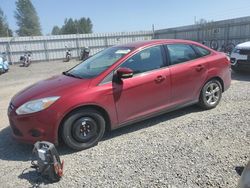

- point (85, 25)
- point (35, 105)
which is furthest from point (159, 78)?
point (85, 25)

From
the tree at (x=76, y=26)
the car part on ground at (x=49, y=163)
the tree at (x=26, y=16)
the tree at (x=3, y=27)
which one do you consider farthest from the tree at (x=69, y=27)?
the car part on ground at (x=49, y=163)

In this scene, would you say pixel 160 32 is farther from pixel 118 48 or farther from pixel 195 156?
pixel 195 156

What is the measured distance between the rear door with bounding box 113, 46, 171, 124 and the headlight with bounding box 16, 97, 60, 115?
3.30 ft

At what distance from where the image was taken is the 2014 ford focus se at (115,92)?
3.68 meters

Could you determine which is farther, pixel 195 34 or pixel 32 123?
pixel 195 34

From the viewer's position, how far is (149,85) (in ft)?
14.3

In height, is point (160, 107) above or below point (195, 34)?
below

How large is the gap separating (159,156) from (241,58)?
21.1 feet

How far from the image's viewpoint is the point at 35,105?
367cm

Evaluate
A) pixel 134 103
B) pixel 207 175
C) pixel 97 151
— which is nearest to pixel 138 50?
pixel 134 103

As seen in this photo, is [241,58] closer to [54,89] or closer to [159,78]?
[159,78]

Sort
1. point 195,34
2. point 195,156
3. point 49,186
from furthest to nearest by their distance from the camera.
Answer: point 195,34 → point 195,156 → point 49,186

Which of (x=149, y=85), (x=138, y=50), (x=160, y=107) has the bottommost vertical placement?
(x=160, y=107)

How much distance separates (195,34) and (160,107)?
17.0m
